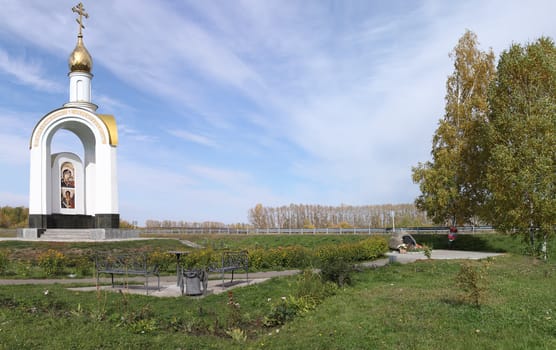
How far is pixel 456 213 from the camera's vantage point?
22875 mm

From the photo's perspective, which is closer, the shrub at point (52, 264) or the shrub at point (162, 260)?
the shrub at point (52, 264)

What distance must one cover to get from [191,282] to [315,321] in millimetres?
4041

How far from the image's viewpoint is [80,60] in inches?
1241

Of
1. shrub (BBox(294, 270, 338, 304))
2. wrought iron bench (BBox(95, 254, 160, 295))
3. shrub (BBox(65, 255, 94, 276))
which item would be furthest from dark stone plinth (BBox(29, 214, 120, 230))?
shrub (BBox(294, 270, 338, 304))

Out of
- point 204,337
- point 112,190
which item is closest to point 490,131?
point 204,337

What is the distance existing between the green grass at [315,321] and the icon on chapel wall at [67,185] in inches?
863

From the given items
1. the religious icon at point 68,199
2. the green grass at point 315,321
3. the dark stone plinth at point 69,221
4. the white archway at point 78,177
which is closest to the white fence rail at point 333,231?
the dark stone plinth at point 69,221

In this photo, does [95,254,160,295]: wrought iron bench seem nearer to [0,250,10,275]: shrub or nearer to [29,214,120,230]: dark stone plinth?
[0,250,10,275]: shrub

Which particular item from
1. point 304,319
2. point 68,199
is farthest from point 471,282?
point 68,199

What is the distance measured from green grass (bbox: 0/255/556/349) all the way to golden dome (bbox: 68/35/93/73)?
25.3 metres

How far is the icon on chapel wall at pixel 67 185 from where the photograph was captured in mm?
30172

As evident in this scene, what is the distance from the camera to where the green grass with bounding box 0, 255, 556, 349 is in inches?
229

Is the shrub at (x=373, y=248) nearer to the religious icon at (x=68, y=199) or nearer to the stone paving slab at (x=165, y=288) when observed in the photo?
the stone paving slab at (x=165, y=288)

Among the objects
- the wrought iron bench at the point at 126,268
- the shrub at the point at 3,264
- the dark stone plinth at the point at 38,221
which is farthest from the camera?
the dark stone plinth at the point at 38,221
